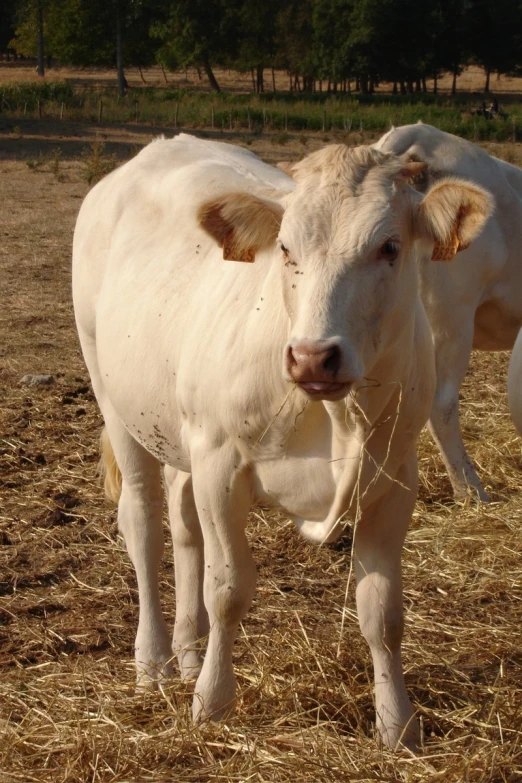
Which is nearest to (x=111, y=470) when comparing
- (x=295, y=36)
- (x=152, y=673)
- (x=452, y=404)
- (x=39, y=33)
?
(x=152, y=673)

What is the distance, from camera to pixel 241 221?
321 cm

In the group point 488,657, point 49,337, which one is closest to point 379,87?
point 49,337

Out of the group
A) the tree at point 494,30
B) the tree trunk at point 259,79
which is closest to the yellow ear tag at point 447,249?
the tree trunk at point 259,79

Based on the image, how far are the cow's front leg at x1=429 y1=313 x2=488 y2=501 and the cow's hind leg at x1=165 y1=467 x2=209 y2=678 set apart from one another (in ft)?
7.00

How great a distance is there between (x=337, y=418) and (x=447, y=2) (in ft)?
220

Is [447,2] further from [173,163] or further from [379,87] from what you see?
[173,163]

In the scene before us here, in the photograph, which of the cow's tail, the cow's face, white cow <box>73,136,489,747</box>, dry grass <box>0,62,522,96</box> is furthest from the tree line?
the cow's face

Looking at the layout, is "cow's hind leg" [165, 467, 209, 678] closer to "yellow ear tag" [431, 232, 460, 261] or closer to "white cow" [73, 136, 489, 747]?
"white cow" [73, 136, 489, 747]

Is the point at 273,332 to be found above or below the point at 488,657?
above

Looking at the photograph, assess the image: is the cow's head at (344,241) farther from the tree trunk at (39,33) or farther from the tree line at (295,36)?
the tree trunk at (39,33)

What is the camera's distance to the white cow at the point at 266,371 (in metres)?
2.93

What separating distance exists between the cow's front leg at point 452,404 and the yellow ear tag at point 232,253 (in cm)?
293

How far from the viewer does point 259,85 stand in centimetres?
6794

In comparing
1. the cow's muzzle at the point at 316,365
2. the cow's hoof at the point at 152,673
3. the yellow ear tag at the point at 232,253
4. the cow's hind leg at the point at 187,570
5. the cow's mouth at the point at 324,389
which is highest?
the yellow ear tag at the point at 232,253
